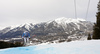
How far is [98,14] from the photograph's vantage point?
1928 cm

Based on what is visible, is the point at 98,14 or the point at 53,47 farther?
the point at 98,14

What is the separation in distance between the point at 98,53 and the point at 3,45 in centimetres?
1036

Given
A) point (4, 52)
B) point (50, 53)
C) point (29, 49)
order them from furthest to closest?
1. point (29, 49)
2. point (4, 52)
3. point (50, 53)

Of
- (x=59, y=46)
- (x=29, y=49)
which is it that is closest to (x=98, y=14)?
(x=59, y=46)

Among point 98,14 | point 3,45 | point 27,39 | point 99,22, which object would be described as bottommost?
point 3,45

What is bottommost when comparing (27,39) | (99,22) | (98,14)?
(27,39)

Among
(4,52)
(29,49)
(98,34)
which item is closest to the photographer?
(4,52)

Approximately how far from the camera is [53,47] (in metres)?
7.20

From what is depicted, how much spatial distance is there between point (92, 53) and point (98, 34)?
14.8 m

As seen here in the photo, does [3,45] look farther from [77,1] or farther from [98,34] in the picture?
[98,34]

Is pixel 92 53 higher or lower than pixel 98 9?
lower

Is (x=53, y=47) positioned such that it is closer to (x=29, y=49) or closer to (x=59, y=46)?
(x=59, y=46)

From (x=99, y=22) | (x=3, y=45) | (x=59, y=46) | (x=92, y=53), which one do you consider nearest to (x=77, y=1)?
(x=59, y=46)

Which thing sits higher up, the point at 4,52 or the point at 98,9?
the point at 98,9
